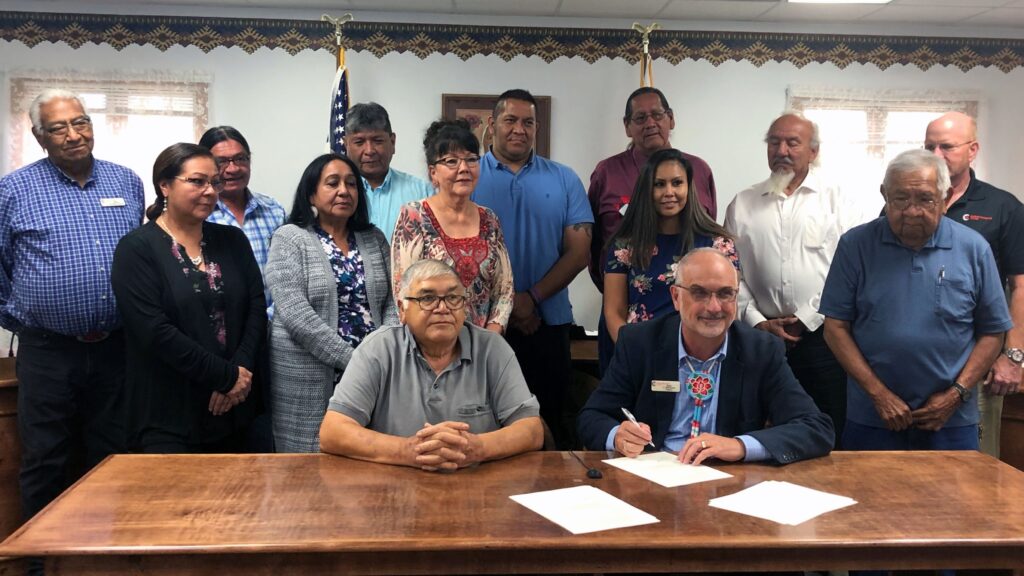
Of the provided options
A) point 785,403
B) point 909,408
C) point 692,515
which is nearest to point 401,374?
point 692,515

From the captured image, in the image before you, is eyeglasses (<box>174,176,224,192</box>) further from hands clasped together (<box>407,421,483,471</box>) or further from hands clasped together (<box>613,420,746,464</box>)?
hands clasped together (<box>613,420,746,464</box>)

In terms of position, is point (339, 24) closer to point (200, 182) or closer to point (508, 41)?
point (508, 41)

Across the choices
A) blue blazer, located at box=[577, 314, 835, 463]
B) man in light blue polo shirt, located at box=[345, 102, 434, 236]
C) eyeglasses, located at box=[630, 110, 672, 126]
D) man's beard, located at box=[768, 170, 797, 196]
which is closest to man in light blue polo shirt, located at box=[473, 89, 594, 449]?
man in light blue polo shirt, located at box=[345, 102, 434, 236]

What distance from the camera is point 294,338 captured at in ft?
9.10

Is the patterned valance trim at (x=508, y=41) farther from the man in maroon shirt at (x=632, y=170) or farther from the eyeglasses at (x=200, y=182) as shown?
the eyeglasses at (x=200, y=182)

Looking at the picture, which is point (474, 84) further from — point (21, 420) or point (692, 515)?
point (692, 515)

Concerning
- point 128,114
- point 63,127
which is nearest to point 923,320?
point 63,127

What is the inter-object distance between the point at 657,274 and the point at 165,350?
1.74 metres

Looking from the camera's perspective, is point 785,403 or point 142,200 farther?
point 142,200

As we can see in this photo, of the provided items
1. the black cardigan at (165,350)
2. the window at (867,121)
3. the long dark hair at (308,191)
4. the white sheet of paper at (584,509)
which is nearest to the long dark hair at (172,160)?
the black cardigan at (165,350)

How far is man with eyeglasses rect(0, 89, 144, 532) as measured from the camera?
300cm

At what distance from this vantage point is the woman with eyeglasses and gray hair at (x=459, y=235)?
9.39 ft

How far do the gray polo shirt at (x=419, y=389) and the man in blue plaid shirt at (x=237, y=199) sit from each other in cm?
122

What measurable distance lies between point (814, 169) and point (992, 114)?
129 inches
